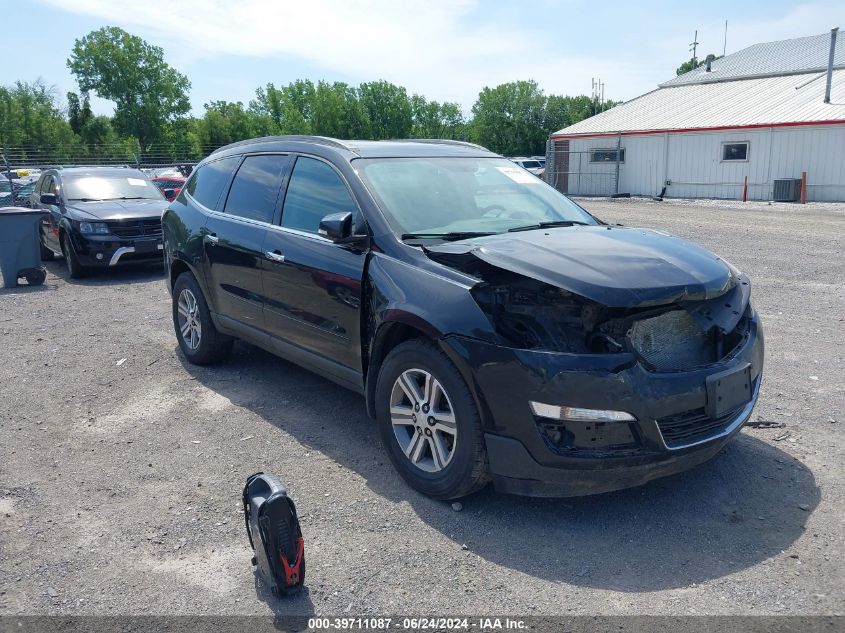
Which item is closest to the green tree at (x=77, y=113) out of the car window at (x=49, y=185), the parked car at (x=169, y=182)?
the parked car at (x=169, y=182)

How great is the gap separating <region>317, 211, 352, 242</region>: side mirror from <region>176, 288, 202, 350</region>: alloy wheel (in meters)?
2.38

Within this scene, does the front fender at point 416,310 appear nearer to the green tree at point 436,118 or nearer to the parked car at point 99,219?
the parked car at point 99,219

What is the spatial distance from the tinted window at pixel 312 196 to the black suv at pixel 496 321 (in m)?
0.01

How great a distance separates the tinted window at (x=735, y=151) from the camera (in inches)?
1069

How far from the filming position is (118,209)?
1141cm

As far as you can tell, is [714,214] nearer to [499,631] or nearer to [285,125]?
[499,631]

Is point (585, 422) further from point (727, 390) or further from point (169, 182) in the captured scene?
point (169, 182)

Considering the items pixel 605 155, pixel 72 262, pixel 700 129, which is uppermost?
pixel 700 129

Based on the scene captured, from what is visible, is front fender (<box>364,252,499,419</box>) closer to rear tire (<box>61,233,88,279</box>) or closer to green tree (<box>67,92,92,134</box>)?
rear tire (<box>61,233,88,279</box>)

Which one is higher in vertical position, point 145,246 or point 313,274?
point 313,274

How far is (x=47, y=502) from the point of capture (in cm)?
393

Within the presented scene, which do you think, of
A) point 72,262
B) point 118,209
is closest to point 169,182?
point 118,209

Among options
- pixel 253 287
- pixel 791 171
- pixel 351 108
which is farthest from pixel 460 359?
pixel 351 108

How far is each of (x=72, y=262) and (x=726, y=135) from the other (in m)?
24.4
